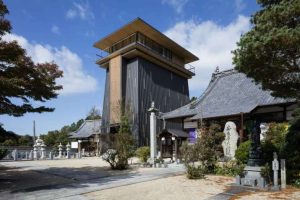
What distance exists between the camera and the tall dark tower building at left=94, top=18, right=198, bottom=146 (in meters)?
32.7

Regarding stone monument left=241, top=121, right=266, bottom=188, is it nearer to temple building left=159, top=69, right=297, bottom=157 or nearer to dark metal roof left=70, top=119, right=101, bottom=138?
temple building left=159, top=69, right=297, bottom=157

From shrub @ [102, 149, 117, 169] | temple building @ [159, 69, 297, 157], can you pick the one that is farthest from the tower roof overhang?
shrub @ [102, 149, 117, 169]

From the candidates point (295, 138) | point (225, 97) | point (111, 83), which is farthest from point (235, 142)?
point (111, 83)

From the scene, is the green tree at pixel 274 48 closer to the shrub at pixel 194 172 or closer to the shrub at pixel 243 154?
the shrub at pixel 243 154

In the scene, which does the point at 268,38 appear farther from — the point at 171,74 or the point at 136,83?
the point at 171,74

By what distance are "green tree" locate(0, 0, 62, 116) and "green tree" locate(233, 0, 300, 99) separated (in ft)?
25.4

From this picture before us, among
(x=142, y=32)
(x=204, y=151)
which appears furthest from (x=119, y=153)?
(x=142, y=32)

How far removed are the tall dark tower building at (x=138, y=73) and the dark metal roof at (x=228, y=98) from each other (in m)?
9.71

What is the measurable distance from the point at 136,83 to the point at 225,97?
1364cm

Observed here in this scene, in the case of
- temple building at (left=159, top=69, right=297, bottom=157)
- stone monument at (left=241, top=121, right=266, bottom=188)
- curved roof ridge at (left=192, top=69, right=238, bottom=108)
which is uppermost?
curved roof ridge at (left=192, top=69, right=238, bottom=108)

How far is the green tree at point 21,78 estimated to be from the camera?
1074cm

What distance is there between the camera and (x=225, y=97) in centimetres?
2178

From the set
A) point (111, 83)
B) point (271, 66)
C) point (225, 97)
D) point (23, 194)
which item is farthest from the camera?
point (111, 83)

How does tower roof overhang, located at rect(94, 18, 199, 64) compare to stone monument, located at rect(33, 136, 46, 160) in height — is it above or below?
above
